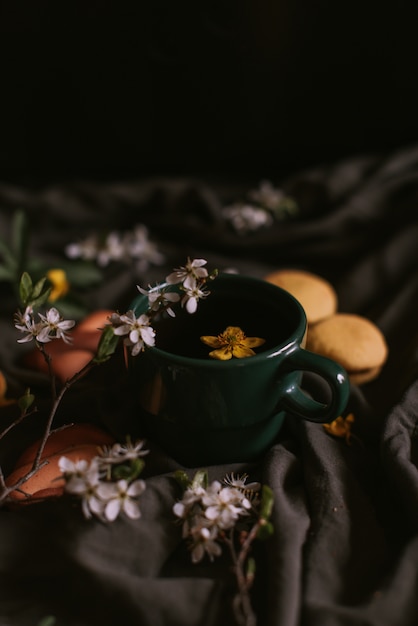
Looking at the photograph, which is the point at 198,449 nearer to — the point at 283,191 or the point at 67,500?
the point at 67,500

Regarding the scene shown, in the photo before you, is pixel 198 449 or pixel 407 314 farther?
pixel 407 314

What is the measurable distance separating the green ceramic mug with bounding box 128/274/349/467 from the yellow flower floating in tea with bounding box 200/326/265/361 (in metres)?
0.01

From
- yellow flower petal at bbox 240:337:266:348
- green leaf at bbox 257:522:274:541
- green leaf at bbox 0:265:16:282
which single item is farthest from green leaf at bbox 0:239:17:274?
green leaf at bbox 257:522:274:541

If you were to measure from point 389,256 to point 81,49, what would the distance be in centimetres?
53

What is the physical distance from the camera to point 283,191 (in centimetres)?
96

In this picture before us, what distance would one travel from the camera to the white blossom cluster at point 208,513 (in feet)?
1.53

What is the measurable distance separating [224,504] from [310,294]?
300 millimetres

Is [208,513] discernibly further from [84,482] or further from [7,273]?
[7,273]

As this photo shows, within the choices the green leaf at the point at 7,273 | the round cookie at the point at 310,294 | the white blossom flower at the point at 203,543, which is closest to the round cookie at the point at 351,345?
the round cookie at the point at 310,294

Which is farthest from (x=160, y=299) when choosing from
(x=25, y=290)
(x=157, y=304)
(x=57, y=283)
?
(x=57, y=283)

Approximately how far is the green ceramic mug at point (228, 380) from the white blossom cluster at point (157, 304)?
0.04 ft

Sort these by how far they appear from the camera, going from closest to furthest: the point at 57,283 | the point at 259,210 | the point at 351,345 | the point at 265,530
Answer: the point at 265,530 → the point at 351,345 → the point at 57,283 → the point at 259,210

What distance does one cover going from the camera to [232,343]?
1.75ft

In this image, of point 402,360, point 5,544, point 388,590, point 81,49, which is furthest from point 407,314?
point 81,49
